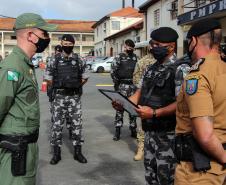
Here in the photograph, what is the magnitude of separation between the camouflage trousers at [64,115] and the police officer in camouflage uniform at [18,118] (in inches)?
125

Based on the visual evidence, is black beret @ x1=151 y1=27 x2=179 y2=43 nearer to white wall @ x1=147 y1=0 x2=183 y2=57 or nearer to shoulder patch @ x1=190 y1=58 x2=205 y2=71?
shoulder patch @ x1=190 y1=58 x2=205 y2=71

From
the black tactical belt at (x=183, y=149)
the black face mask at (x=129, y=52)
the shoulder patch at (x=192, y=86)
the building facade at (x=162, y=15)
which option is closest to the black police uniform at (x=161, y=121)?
the black tactical belt at (x=183, y=149)

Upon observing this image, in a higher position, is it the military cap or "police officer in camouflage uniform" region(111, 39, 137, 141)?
the military cap

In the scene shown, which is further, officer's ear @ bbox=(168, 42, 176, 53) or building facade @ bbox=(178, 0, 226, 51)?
building facade @ bbox=(178, 0, 226, 51)

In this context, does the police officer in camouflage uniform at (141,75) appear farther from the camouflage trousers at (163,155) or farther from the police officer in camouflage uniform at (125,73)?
the camouflage trousers at (163,155)

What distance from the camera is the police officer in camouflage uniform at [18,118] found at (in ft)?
9.17

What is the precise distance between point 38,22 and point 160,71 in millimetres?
1115

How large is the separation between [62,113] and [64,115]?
6cm

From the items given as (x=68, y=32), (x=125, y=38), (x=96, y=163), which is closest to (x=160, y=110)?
(x=96, y=163)

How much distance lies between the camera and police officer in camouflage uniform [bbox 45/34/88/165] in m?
6.20

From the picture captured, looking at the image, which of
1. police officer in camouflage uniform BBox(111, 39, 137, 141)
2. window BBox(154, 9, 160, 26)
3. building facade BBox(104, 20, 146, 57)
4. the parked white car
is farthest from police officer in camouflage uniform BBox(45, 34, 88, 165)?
the parked white car

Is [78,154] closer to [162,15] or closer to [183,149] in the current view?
[183,149]

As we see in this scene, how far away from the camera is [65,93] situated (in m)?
6.26

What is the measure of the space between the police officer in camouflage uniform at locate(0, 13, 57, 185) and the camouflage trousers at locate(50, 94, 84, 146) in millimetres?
3174
